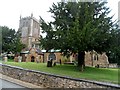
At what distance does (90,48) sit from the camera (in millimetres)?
23453

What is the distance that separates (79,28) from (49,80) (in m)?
6.57

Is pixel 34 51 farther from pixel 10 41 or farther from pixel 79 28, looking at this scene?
pixel 79 28

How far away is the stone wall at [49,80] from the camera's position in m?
14.5

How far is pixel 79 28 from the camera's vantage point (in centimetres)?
2214

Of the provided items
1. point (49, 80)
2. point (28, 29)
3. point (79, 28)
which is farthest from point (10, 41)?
point (49, 80)

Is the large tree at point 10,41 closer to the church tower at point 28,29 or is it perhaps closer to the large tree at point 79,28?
the church tower at point 28,29

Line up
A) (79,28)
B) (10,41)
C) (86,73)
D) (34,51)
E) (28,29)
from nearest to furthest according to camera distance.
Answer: (86,73) → (79,28) → (34,51) → (10,41) → (28,29)

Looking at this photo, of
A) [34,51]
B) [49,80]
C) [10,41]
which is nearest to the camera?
[49,80]

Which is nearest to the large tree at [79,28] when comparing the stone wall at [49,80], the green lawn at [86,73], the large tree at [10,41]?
the green lawn at [86,73]

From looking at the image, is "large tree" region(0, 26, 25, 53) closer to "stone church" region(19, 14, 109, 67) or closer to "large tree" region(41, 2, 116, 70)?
"stone church" region(19, 14, 109, 67)

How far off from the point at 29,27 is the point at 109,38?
200 feet

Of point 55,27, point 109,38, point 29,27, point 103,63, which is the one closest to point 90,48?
point 109,38

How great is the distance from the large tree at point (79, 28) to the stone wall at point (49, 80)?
14.6ft

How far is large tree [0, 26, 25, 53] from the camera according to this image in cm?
5977
